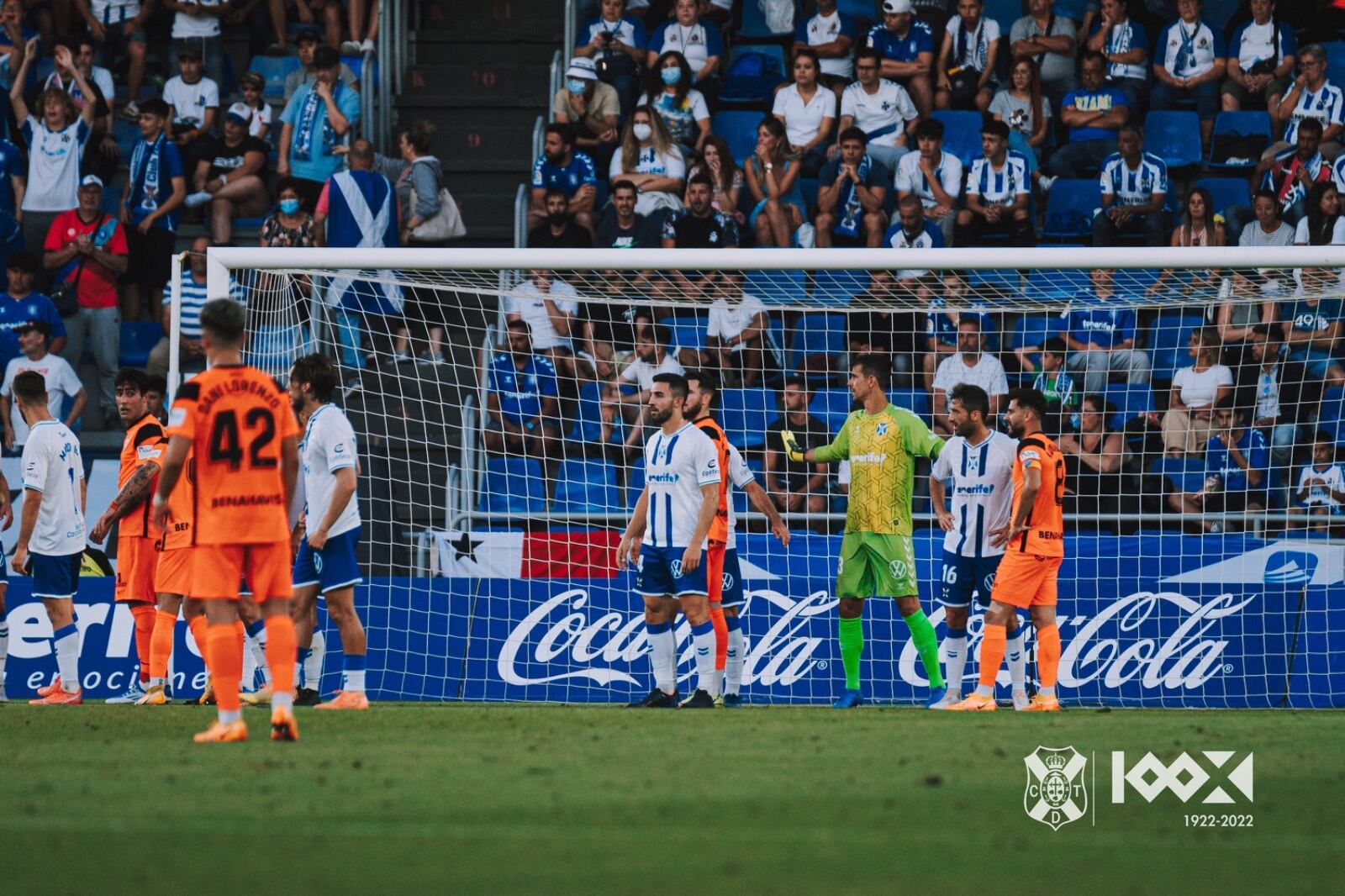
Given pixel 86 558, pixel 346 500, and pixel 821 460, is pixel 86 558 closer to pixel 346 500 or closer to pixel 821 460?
pixel 346 500

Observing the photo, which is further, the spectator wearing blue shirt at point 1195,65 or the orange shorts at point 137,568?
the spectator wearing blue shirt at point 1195,65

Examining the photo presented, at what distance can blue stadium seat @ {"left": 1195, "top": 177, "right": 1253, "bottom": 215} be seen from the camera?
16172 millimetres

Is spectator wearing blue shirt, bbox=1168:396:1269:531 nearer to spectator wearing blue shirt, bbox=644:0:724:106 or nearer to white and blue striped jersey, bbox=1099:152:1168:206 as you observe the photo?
white and blue striped jersey, bbox=1099:152:1168:206

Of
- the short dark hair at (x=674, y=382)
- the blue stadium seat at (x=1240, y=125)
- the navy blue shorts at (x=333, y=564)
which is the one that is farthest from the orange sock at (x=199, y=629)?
the blue stadium seat at (x=1240, y=125)

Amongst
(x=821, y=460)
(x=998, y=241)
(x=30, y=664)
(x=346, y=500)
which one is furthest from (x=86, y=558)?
(x=998, y=241)

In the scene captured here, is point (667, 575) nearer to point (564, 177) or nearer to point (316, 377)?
point (316, 377)

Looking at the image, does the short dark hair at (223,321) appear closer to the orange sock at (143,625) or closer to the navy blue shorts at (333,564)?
the navy blue shorts at (333,564)

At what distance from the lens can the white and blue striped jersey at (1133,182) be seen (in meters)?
15.5

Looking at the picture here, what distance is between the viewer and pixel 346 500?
977 centimetres

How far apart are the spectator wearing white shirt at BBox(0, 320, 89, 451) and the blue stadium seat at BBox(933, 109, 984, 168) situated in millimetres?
8715

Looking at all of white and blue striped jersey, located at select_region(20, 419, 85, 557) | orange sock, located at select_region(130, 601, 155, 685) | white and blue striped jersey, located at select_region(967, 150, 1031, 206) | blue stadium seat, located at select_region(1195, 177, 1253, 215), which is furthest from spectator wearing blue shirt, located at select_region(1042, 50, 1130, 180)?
white and blue striped jersey, located at select_region(20, 419, 85, 557)

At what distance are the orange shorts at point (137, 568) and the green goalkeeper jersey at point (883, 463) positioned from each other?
185 inches

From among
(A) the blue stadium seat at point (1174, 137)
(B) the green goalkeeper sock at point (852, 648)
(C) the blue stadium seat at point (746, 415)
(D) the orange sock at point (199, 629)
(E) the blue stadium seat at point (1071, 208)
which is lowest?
(B) the green goalkeeper sock at point (852, 648)

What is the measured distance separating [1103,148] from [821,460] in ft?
20.8
